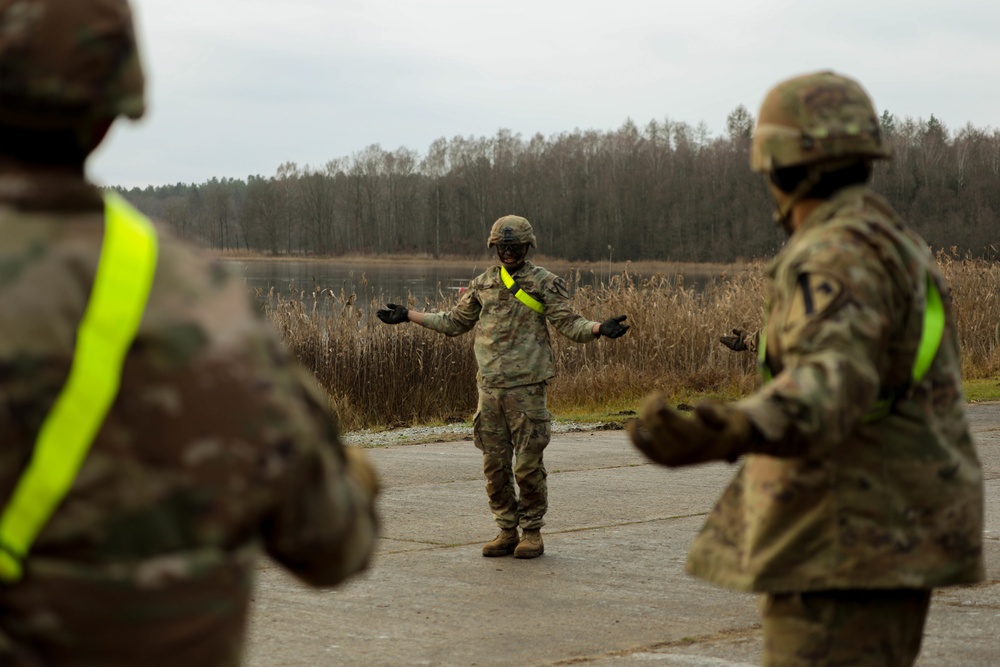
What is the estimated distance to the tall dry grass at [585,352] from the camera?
15227 millimetres

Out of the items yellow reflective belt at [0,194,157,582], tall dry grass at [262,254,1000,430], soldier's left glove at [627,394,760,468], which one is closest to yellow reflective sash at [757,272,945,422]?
soldier's left glove at [627,394,760,468]

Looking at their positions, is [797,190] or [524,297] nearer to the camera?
Answer: [797,190]

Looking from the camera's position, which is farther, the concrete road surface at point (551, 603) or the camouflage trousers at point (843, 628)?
the concrete road surface at point (551, 603)

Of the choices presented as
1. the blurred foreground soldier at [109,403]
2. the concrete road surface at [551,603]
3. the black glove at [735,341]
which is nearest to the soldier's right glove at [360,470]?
the blurred foreground soldier at [109,403]

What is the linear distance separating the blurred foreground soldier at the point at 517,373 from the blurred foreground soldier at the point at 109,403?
5.77 metres

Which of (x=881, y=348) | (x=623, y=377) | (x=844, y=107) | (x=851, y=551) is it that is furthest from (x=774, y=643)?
(x=623, y=377)

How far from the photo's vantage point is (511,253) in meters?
7.98

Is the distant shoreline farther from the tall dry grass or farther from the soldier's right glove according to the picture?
the soldier's right glove

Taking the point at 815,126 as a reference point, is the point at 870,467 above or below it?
below

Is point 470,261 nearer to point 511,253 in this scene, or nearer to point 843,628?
point 511,253

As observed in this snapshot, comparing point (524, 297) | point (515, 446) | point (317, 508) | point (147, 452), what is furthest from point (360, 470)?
point (524, 297)

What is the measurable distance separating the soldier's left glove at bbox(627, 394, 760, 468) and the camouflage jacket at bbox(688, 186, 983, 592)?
0.31 metres

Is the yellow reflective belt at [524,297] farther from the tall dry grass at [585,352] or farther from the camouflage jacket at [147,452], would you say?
the tall dry grass at [585,352]

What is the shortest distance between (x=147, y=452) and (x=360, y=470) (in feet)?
1.33
